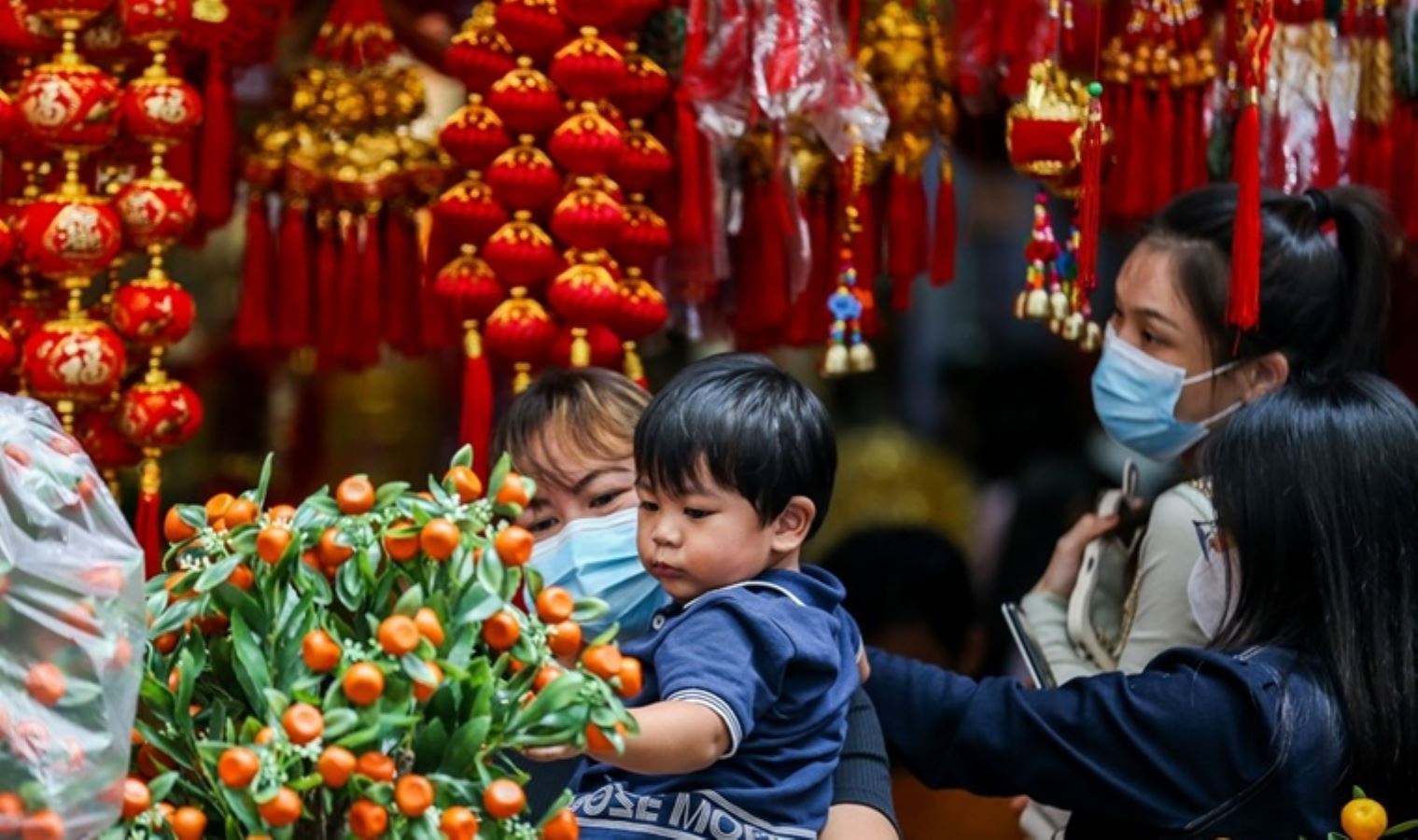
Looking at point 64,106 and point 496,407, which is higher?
point 64,106

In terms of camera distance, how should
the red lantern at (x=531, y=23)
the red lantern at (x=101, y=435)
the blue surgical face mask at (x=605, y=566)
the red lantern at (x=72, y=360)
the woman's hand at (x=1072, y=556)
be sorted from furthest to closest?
the woman's hand at (x=1072, y=556) → the red lantern at (x=531, y=23) → the red lantern at (x=101, y=435) → the red lantern at (x=72, y=360) → the blue surgical face mask at (x=605, y=566)

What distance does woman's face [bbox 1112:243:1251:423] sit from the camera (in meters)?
2.55

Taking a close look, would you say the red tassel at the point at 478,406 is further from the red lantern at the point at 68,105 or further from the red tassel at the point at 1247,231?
the red tassel at the point at 1247,231

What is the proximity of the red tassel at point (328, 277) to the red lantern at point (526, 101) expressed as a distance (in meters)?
0.45

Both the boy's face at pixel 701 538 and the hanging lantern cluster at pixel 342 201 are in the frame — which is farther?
the hanging lantern cluster at pixel 342 201

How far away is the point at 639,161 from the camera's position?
8.63 feet

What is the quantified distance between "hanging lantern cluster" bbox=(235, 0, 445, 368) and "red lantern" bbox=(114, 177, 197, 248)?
17.8 inches

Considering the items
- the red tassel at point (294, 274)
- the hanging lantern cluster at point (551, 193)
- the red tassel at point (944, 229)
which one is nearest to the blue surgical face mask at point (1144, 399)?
the red tassel at point (944, 229)

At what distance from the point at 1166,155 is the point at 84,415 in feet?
4.62

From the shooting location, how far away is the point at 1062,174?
274cm

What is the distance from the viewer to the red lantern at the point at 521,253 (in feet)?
8.39

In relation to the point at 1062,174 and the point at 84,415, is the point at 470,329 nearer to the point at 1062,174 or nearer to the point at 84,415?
the point at 84,415

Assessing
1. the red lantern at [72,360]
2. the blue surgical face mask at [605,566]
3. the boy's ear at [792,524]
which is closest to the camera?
the boy's ear at [792,524]

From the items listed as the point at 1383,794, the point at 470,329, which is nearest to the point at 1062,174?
the point at 470,329
